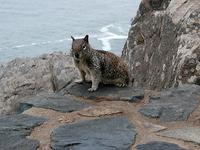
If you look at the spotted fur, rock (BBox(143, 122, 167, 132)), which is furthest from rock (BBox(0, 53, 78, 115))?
rock (BBox(143, 122, 167, 132))

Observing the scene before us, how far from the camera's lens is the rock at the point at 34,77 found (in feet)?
36.4

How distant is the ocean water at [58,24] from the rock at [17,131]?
49.2ft

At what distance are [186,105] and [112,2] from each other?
3450cm

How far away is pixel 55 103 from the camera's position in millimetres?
7203

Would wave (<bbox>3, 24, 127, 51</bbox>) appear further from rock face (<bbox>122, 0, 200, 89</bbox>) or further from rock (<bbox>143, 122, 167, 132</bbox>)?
rock (<bbox>143, 122, 167, 132</bbox>)

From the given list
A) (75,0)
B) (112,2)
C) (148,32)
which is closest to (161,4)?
(148,32)

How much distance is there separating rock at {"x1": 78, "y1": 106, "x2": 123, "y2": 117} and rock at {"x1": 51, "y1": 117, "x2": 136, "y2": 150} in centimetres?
17

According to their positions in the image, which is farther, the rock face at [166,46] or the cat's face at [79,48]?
the rock face at [166,46]

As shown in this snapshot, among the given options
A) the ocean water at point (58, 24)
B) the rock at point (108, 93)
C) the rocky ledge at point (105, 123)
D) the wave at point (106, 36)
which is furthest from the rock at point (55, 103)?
the wave at point (106, 36)

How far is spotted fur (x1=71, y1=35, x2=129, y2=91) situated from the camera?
7691 mm

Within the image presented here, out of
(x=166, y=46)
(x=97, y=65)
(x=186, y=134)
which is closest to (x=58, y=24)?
(x=166, y=46)

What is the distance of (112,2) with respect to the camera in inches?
1614

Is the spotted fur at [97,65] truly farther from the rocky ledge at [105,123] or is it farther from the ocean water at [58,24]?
the ocean water at [58,24]

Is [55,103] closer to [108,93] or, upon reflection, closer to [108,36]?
[108,93]
